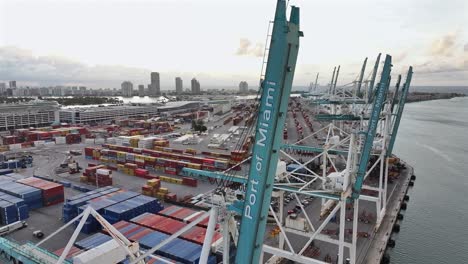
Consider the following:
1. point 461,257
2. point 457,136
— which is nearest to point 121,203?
point 461,257

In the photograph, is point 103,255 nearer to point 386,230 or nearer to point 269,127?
point 269,127

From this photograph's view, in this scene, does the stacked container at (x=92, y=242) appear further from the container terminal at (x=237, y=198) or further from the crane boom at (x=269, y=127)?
the crane boom at (x=269, y=127)

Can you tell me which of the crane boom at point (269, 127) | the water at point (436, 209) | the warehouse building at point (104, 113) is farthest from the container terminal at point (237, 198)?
the warehouse building at point (104, 113)

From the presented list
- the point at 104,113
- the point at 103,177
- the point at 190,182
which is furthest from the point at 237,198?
the point at 104,113

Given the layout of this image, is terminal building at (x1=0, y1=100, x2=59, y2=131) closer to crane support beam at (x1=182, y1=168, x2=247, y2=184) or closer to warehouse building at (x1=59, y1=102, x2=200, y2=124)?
warehouse building at (x1=59, y1=102, x2=200, y2=124)

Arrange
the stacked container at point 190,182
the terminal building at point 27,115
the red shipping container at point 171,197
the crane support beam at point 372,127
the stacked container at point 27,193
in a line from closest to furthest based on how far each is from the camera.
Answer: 1. the crane support beam at point 372,127
2. the stacked container at point 27,193
3. the red shipping container at point 171,197
4. the stacked container at point 190,182
5. the terminal building at point 27,115

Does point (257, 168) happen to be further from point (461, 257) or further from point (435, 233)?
point (435, 233)
